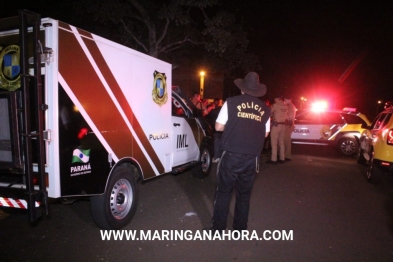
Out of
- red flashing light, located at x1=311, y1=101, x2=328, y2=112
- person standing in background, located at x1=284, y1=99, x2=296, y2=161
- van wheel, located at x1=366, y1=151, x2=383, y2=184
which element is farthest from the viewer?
red flashing light, located at x1=311, y1=101, x2=328, y2=112

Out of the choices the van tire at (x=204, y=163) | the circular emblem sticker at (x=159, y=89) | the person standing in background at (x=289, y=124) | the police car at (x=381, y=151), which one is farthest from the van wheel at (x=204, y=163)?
the police car at (x=381, y=151)

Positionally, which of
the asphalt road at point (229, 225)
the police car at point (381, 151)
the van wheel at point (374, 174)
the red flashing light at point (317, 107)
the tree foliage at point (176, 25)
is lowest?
the asphalt road at point (229, 225)

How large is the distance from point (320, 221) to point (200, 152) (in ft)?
9.84

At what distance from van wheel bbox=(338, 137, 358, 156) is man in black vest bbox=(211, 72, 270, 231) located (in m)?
8.47

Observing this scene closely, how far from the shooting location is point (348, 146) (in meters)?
11.1

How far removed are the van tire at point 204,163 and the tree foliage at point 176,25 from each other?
5771 millimetres

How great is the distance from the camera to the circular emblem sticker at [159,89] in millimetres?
4953

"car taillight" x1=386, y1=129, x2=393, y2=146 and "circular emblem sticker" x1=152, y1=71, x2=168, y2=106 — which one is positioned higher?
"circular emblem sticker" x1=152, y1=71, x2=168, y2=106

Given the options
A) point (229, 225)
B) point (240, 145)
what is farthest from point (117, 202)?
point (240, 145)

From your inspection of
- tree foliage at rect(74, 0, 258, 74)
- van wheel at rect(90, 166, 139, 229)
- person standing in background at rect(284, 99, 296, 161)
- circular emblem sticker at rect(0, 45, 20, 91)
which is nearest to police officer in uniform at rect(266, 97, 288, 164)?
person standing in background at rect(284, 99, 296, 161)

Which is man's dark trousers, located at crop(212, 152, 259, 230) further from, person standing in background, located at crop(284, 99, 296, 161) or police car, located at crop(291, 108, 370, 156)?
police car, located at crop(291, 108, 370, 156)

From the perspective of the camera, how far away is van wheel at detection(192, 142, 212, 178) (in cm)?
698

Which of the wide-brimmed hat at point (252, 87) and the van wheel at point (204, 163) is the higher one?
the wide-brimmed hat at point (252, 87)

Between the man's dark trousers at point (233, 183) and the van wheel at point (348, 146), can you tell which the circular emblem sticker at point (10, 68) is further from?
the van wheel at point (348, 146)
